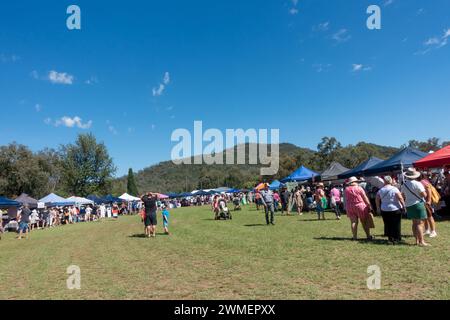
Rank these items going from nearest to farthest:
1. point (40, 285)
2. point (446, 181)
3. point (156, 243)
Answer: point (40, 285) → point (156, 243) → point (446, 181)

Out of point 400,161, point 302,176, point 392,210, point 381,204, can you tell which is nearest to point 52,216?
point 302,176

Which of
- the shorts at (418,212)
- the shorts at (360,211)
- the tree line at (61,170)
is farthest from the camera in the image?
the tree line at (61,170)

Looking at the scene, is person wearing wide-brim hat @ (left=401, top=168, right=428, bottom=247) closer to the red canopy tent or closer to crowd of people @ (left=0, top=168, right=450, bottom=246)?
crowd of people @ (left=0, top=168, right=450, bottom=246)

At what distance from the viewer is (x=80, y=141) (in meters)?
59.7

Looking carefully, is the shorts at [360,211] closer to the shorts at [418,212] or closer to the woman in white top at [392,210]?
the woman in white top at [392,210]

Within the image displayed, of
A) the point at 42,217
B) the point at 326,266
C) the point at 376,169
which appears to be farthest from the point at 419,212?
the point at 42,217

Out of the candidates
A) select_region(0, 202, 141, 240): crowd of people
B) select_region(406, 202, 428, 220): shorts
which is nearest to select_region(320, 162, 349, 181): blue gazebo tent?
select_region(406, 202, 428, 220): shorts

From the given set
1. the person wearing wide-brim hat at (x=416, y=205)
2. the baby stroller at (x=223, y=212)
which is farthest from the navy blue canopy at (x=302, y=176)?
the person wearing wide-brim hat at (x=416, y=205)

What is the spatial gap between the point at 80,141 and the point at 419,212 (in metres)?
59.4

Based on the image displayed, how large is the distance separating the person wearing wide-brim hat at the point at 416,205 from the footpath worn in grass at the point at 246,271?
0.45 meters

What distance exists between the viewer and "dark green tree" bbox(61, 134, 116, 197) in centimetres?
5878

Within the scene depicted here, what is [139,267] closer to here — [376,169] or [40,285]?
[40,285]

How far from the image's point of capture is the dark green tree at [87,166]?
58781 millimetres

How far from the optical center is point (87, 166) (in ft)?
195
